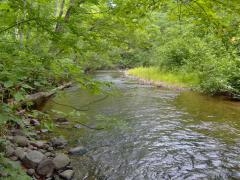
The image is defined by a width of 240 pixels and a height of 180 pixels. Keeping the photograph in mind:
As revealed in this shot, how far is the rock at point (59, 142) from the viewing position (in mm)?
5746

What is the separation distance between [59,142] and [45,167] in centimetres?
135

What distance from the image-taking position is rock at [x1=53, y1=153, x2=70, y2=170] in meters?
4.67

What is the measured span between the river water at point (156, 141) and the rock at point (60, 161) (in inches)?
7.3

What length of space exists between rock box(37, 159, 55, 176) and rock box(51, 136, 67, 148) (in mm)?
1116

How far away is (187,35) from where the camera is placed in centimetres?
1744

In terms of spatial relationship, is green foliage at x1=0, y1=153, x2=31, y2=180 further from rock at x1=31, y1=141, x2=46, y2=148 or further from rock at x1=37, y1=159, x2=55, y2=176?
rock at x1=31, y1=141, x2=46, y2=148

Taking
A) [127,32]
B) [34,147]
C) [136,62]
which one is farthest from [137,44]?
[136,62]

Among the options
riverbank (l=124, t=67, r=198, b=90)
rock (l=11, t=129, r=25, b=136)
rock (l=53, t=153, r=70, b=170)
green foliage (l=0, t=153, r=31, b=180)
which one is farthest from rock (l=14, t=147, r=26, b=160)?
riverbank (l=124, t=67, r=198, b=90)

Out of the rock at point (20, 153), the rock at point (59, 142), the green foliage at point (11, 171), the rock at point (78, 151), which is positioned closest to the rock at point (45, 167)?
the rock at point (20, 153)

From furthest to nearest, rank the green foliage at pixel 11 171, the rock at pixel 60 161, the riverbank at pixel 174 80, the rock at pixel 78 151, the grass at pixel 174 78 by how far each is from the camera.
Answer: the grass at pixel 174 78, the riverbank at pixel 174 80, the rock at pixel 78 151, the rock at pixel 60 161, the green foliage at pixel 11 171

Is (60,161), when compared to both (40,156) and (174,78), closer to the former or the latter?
(40,156)

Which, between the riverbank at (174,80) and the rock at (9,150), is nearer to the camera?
the rock at (9,150)

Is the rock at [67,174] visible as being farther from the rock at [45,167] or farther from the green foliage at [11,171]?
the green foliage at [11,171]

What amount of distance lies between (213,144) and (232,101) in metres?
6.20
